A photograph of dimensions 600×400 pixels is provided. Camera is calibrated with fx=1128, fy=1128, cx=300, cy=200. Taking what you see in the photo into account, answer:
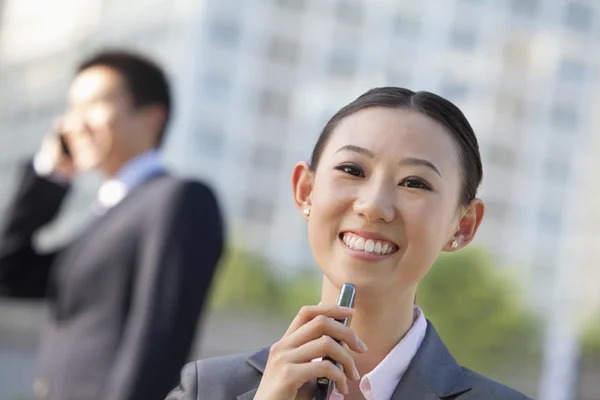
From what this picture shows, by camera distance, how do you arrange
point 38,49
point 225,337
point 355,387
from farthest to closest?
point 38,49, point 225,337, point 355,387

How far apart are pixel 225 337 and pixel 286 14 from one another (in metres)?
23.0

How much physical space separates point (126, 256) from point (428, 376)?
1.62m

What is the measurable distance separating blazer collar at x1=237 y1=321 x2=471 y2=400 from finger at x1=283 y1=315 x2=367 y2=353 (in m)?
0.20

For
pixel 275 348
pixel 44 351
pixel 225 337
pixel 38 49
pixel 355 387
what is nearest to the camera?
pixel 275 348

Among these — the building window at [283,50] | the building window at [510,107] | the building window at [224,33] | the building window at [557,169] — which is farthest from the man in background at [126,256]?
the building window at [557,169]

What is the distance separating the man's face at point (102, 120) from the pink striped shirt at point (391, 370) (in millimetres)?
1840

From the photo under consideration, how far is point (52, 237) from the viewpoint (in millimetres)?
65438

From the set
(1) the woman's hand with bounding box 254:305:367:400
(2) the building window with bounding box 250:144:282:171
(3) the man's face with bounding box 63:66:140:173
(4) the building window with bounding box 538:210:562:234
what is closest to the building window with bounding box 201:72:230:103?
(2) the building window with bounding box 250:144:282:171

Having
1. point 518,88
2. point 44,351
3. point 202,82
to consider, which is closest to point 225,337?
point 202,82

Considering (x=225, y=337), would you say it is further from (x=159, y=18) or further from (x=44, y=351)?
(x=44, y=351)

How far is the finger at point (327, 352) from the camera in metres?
1.66

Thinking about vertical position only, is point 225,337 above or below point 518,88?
below

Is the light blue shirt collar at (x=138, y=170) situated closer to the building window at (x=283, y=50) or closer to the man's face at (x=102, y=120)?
the man's face at (x=102, y=120)

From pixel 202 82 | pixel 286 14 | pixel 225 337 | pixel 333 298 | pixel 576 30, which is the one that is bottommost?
pixel 333 298
